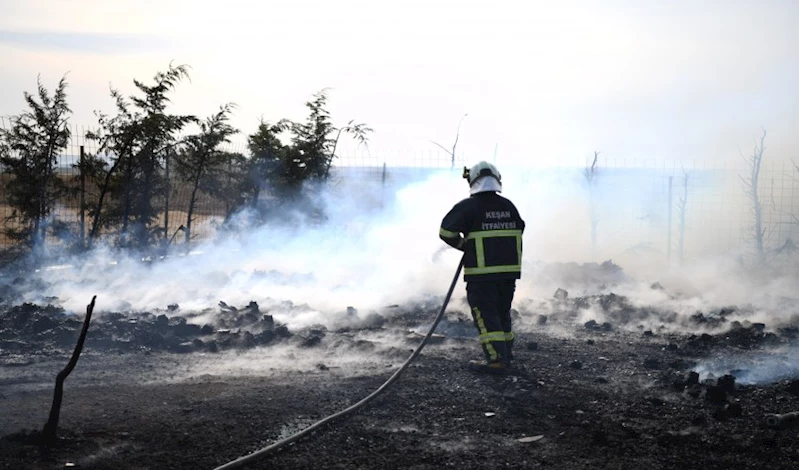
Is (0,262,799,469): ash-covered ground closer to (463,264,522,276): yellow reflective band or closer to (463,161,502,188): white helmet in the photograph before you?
(463,264,522,276): yellow reflective band

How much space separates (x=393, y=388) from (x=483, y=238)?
189 centimetres

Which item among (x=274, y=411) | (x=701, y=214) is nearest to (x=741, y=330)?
(x=274, y=411)

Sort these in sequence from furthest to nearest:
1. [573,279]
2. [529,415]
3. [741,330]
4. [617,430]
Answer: [573,279], [741,330], [529,415], [617,430]

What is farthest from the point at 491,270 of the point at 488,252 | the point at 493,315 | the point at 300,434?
the point at 300,434

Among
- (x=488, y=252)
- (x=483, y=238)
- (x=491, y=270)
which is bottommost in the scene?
(x=491, y=270)

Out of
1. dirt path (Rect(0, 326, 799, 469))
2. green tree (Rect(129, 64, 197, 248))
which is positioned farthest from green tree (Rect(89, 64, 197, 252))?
dirt path (Rect(0, 326, 799, 469))

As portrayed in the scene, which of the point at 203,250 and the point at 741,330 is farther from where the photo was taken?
the point at 203,250

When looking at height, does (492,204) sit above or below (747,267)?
above

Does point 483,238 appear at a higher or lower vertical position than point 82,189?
lower

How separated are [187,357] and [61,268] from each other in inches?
236

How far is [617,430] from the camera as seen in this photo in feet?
18.0

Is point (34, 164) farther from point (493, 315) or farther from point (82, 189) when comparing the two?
point (493, 315)

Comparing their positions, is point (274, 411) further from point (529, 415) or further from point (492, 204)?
point (492, 204)

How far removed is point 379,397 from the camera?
6277 mm
